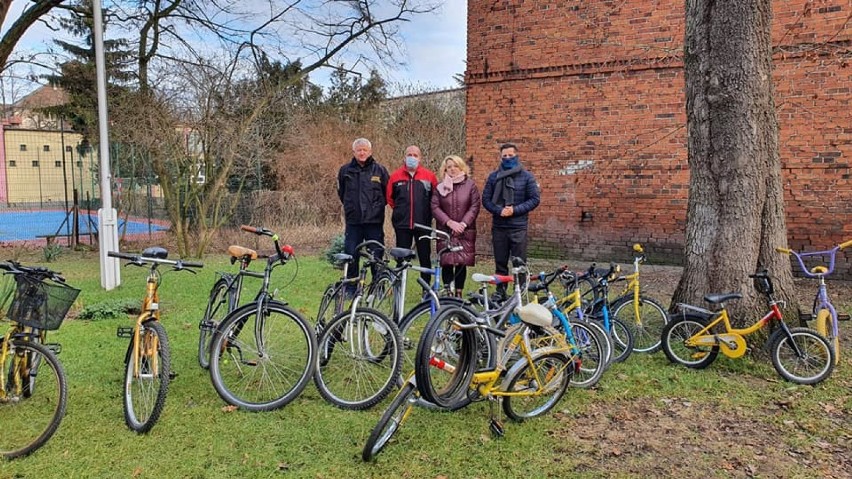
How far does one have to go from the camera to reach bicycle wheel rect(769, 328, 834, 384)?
13.4ft

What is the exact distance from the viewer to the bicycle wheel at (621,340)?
461 cm

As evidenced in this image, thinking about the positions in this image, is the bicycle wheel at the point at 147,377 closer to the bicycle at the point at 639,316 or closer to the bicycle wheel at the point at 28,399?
the bicycle wheel at the point at 28,399

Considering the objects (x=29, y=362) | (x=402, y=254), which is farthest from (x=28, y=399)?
(x=402, y=254)

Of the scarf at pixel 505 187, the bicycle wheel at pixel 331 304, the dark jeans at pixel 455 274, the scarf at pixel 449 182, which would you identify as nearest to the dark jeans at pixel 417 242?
the dark jeans at pixel 455 274

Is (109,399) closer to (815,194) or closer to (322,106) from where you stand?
(815,194)

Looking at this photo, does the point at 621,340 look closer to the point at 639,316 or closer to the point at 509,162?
the point at 639,316

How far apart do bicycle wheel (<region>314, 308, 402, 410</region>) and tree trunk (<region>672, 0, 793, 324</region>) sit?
9.11 feet

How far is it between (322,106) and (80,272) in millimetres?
12162

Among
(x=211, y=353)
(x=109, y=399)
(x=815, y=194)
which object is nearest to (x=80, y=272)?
(x=109, y=399)

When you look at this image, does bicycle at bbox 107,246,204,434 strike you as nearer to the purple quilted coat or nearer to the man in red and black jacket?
the man in red and black jacket

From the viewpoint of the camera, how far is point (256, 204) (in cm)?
1361

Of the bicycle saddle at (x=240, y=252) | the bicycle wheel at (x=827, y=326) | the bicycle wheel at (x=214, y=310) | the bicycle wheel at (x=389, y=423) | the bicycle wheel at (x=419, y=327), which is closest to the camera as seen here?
the bicycle wheel at (x=389, y=423)

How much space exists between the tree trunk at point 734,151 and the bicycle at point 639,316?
0.35 metres

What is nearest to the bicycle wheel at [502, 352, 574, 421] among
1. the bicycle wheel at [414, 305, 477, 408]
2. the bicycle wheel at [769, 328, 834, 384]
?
the bicycle wheel at [414, 305, 477, 408]
